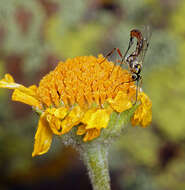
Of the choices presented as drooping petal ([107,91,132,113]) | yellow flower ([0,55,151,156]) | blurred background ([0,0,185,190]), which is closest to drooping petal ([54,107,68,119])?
yellow flower ([0,55,151,156])

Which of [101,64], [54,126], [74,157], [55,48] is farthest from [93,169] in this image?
[55,48]

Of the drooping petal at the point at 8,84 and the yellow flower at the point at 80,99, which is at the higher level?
the drooping petal at the point at 8,84

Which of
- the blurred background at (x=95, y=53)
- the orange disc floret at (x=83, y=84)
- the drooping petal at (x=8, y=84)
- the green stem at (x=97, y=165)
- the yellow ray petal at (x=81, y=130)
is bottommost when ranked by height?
the green stem at (x=97, y=165)

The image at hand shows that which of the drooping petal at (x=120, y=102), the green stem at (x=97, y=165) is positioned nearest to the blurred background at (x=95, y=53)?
the green stem at (x=97, y=165)

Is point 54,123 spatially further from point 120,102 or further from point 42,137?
point 120,102

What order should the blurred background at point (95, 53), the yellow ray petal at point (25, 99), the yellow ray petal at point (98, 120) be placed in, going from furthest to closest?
the blurred background at point (95, 53), the yellow ray petal at point (25, 99), the yellow ray petal at point (98, 120)

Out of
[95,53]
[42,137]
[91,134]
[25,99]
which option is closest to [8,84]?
[25,99]

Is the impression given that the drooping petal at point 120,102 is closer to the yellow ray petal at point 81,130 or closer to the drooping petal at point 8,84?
the yellow ray petal at point 81,130
